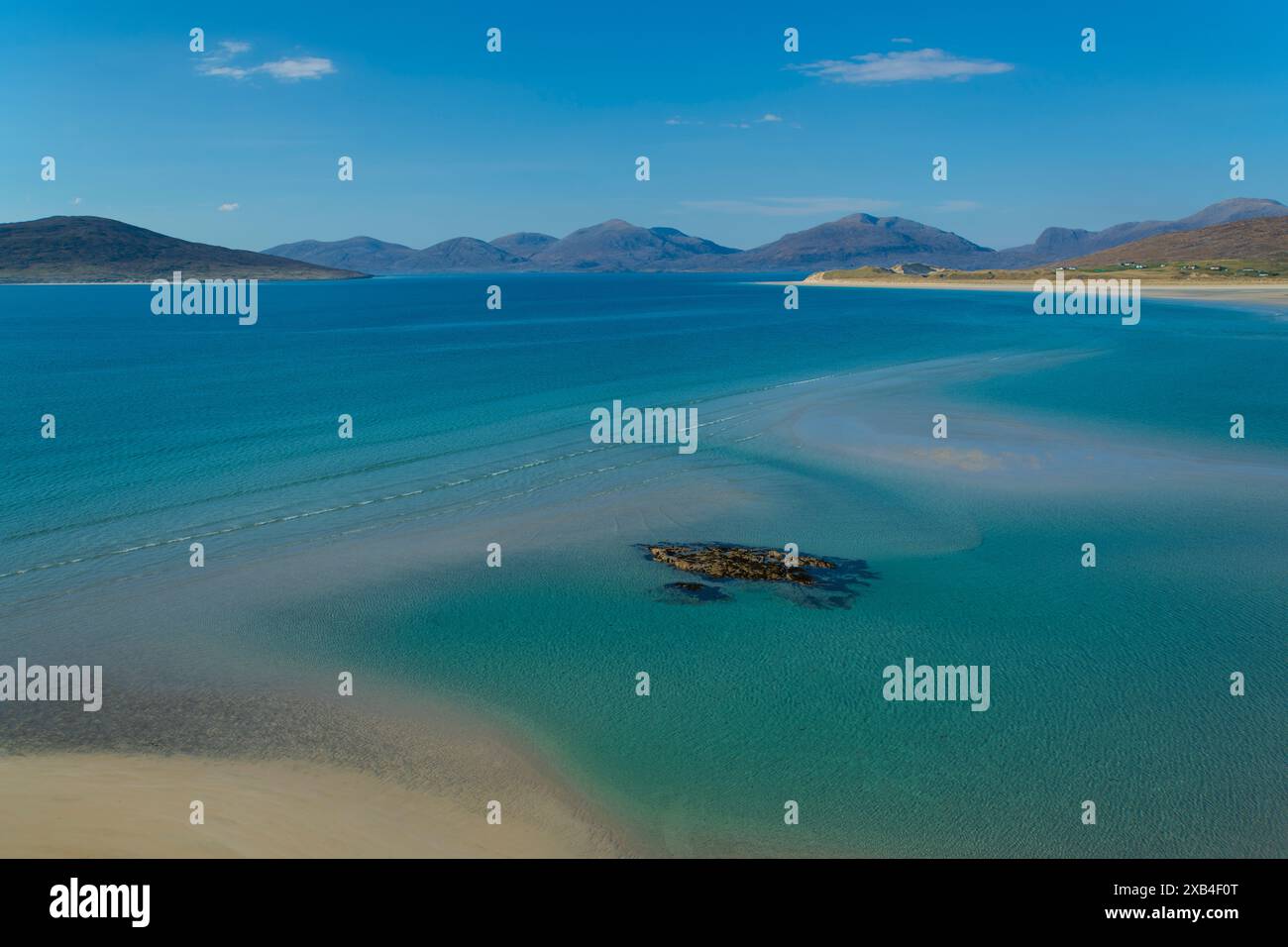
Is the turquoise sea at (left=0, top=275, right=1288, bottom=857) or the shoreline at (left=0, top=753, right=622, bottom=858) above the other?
the turquoise sea at (left=0, top=275, right=1288, bottom=857)

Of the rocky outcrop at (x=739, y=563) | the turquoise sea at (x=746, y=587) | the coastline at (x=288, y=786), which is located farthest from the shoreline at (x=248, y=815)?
the rocky outcrop at (x=739, y=563)

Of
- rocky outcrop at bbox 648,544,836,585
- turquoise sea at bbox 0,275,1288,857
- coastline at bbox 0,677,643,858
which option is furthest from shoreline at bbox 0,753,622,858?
rocky outcrop at bbox 648,544,836,585

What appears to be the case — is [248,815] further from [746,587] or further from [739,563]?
[739,563]

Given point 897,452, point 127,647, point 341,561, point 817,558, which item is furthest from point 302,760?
point 897,452

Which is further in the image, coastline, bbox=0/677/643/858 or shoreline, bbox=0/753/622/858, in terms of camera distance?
coastline, bbox=0/677/643/858

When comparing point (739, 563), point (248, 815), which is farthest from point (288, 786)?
point (739, 563)

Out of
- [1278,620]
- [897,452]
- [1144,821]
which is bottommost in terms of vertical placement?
[1144,821]

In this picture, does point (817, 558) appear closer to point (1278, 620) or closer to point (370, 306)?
point (1278, 620)

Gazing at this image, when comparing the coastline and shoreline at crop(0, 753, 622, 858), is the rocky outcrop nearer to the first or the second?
the coastline
